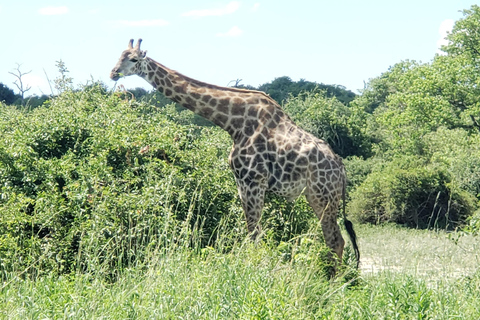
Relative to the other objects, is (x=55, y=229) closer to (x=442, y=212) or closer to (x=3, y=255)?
(x=3, y=255)

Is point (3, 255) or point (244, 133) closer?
point (3, 255)

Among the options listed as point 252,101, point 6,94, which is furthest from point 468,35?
point 6,94

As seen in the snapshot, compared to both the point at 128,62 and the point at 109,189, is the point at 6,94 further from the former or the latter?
the point at 109,189

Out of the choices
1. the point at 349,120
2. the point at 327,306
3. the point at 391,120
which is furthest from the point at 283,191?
the point at 391,120

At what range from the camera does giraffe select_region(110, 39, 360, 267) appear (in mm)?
10227

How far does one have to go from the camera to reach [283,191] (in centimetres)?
1034

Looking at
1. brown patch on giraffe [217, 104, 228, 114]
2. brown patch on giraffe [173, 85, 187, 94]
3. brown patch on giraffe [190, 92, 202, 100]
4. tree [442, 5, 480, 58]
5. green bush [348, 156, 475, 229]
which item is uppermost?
tree [442, 5, 480, 58]

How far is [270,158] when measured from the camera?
10.3 metres

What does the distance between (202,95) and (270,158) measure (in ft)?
4.31

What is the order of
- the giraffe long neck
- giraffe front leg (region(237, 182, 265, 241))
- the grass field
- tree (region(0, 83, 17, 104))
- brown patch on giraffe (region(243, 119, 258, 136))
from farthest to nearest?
tree (region(0, 83, 17, 104)) < the giraffe long neck < brown patch on giraffe (region(243, 119, 258, 136)) < giraffe front leg (region(237, 182, 265, 241)) < the grass field

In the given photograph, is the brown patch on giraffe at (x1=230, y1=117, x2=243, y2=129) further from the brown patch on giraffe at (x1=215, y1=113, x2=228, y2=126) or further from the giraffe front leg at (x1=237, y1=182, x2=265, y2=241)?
the giraffe front leg at (x1=237, y1=182, x2=265, y2=241)

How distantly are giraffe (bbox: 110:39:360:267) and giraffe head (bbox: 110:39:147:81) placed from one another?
0.79m

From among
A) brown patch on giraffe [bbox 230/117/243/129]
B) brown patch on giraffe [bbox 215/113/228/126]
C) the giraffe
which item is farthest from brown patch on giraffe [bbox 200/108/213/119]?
brown patch on giraffe [bbox 230/117/243/129]

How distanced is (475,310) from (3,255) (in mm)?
5512
